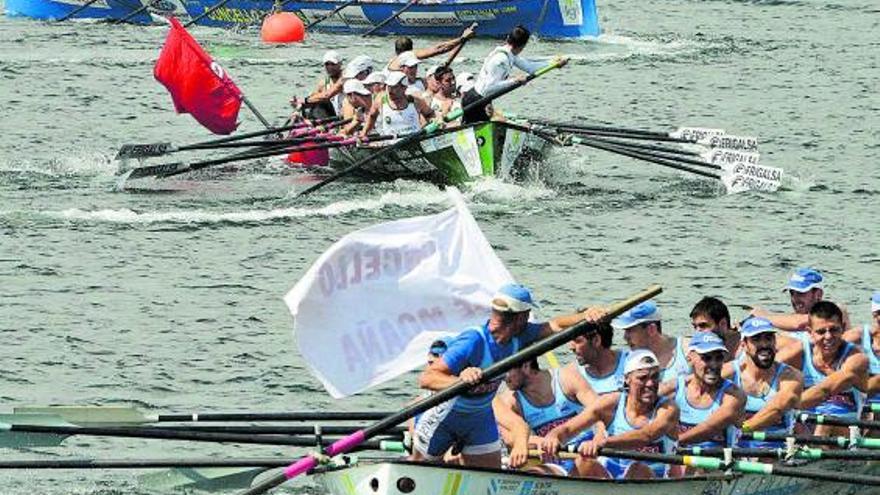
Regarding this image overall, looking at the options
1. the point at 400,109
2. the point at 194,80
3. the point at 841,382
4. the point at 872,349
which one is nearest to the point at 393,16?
the point at 194,80

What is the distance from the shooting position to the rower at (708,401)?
1463cm

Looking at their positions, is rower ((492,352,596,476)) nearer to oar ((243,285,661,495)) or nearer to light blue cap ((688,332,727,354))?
light blue cap ((688,332,727,354))

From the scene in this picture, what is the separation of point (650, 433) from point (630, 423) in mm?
194

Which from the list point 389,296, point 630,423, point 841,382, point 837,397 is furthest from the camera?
point 837,397

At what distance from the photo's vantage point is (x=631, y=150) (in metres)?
28.2

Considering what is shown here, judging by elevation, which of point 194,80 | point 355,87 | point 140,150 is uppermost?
point 355,87

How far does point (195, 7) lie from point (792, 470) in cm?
3754

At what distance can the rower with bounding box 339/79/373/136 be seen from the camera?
28.8 metres

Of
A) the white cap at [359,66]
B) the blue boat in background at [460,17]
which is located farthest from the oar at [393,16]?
the white cap at [359,66]

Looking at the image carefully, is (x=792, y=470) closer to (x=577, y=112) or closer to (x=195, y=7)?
(x=577, y=112)

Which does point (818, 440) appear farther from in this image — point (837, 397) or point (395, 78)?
point (395, 78)

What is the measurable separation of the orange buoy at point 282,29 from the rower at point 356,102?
56.8ft

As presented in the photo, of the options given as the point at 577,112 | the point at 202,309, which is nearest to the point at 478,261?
the point at 202,309

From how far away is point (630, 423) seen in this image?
1434cm
